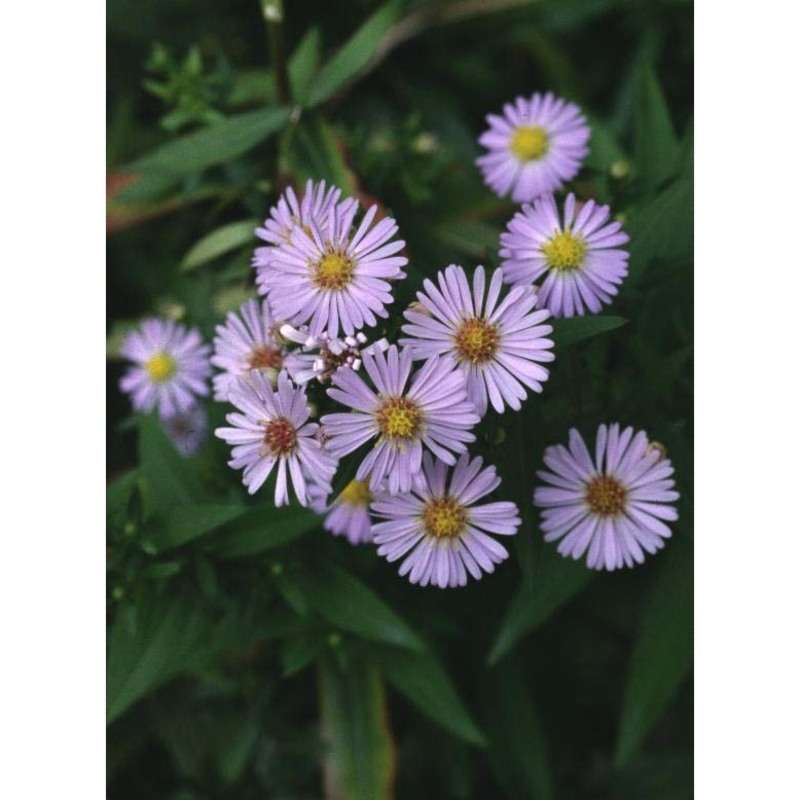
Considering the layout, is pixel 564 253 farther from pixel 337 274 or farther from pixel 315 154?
pixel 315 154

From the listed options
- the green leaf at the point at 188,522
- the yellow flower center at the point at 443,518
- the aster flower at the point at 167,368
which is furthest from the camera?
the aster flower at the point at 167,368

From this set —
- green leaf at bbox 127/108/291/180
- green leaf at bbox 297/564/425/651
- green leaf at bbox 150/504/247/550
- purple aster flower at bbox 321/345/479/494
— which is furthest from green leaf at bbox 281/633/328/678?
green leaf at bbox 127/108/291/180

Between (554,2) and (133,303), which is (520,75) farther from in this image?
(133,303)

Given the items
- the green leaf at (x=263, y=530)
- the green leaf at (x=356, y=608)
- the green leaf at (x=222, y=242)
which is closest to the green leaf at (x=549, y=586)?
the green leaf at (x=356, y=608)

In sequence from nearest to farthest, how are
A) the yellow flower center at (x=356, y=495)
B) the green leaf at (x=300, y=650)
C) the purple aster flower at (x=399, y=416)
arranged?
the purple aster flower at (x=399, y=416) < the yellow flower center at (x=356, y=495) < the green leaf at (x=300, y=650)

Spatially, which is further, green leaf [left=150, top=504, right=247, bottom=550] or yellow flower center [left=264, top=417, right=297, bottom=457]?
green leaf [left=150, top=504, right=247, bottom=550]

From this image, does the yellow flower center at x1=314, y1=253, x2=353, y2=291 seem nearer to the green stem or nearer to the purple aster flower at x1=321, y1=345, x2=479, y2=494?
the purple aster flower at x1=321, y1=345, x2=479, y2=494

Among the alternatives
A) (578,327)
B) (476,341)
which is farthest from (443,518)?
(578,327)

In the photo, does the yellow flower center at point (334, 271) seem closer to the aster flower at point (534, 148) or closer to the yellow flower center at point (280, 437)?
the yellow flower center at point (280, 437)
